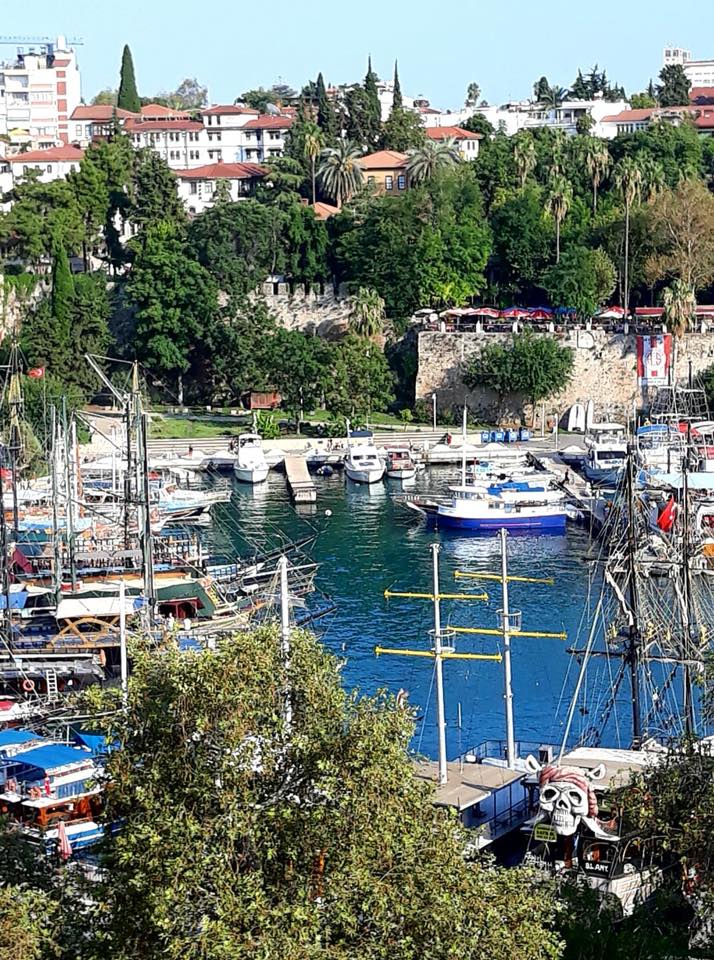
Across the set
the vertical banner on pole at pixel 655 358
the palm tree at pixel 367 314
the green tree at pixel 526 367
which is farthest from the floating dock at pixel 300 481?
the vertical banner on pole at pixel 655 358

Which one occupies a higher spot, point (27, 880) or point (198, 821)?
point (198, 821)

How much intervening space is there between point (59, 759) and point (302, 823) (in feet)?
45.5

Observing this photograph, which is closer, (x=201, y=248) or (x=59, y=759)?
(x=59, y=759)

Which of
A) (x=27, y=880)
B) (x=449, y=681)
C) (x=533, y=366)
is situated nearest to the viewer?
(x=27, y=880)

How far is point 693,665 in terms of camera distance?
30672 millimetres

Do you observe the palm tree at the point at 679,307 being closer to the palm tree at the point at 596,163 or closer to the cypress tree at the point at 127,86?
the palm tree at the point at 596,163

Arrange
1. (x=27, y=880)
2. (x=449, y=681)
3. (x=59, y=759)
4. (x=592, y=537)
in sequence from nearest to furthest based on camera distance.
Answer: (x=27, y=880) < (x=59, y=759) < (x=449, y=681) < (x=592, y=537)

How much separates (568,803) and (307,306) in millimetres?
55017

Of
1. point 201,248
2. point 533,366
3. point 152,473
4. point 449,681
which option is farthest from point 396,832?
point 201,248

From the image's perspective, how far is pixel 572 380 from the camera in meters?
71.4

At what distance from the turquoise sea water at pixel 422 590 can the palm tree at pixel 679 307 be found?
11.9m

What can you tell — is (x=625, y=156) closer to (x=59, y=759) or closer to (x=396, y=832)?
(x=59, y=759)

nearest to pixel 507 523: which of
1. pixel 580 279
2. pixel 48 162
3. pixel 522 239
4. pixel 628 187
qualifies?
pixel 580 279

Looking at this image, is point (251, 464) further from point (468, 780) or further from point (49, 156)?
point (468, 780)
